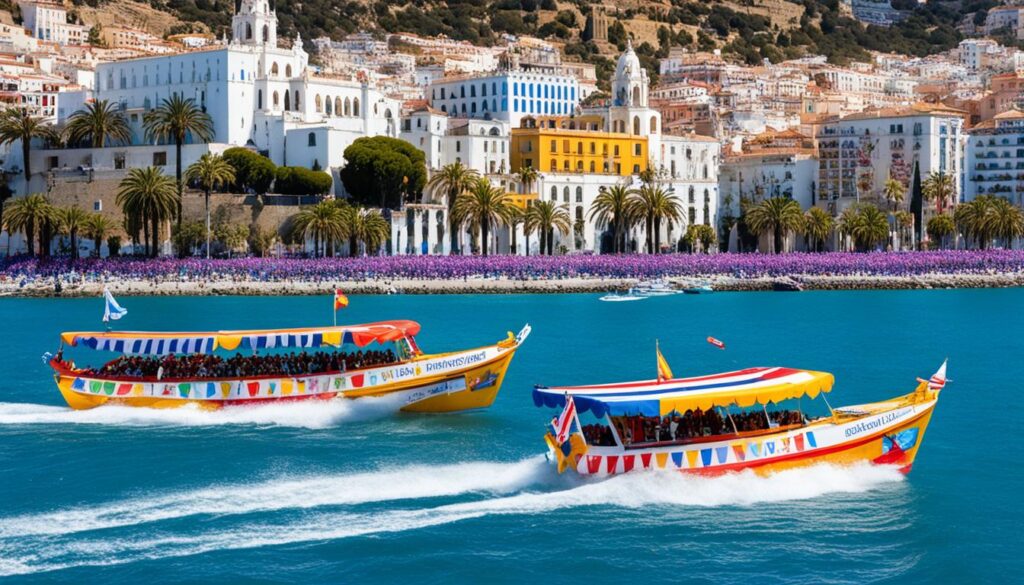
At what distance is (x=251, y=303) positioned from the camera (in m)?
79.4

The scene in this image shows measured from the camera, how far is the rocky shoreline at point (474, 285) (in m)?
85.8

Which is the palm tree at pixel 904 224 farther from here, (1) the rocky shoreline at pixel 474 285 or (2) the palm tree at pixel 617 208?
(2) the palm tree at pixel 617 208

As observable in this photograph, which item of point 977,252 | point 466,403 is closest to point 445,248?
point 977,252

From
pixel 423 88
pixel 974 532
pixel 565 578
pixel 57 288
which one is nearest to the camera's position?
pixel 565 578

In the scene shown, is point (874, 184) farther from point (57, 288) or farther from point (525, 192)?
point (57, 288)

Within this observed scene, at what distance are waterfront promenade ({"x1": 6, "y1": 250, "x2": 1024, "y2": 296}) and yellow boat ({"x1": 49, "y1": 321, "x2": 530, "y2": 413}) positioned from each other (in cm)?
4797

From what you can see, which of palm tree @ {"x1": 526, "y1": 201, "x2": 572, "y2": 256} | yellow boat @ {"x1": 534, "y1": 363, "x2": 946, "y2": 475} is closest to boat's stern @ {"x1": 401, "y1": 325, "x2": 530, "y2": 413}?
yellow boat @ {"x1": 534, "y1": 363, "x2": 946, "y2": 475}

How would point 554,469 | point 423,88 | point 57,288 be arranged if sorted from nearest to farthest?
point 554,469, point 57,288, point 423,88

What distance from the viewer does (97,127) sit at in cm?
10475

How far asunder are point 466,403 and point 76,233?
63.1 m

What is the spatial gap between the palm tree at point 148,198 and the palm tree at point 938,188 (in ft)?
191

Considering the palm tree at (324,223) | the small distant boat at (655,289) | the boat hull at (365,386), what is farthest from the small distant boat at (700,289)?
the boat hull at (365,386)

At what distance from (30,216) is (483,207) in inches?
1082

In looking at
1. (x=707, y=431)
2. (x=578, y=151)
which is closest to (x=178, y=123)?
(x=578, y=151)
